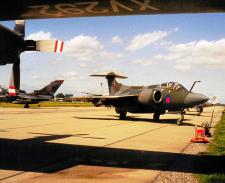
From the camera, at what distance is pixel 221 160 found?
9.52 m

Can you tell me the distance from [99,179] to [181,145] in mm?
6627

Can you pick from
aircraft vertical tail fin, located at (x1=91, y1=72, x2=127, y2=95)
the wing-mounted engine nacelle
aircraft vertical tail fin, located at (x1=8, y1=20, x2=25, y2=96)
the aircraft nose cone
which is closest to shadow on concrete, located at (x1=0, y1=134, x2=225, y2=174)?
aircraft vertical tail fin, located at (x1=8, y1=20, x2=25, y2=96)

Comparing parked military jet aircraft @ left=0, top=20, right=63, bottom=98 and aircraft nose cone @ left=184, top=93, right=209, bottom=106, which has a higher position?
parked military jet aircraft @ left=0, top=20, right=63, bottom=98

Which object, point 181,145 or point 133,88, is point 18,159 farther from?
point 133,88

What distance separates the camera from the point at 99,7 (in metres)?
7.98

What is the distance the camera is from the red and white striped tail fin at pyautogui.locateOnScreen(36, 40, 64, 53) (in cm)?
1003

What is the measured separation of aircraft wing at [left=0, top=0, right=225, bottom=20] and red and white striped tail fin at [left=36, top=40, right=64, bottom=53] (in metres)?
1.43

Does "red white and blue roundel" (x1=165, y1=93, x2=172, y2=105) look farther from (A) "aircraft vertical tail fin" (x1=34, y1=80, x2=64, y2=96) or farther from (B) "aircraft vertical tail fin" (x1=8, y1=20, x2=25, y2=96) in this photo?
(A) "aircraft vertical tail fin" (x1=34, y1=80, x2=64, y2=96)

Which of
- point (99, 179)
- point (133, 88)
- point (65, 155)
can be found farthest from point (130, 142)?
point (133, 88)

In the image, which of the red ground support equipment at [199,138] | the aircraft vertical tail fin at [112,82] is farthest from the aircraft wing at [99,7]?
the aircraft vertical tail fin at [112,82]

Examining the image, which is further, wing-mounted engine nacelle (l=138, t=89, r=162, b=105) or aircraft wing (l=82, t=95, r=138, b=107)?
aircraft wing (l=82, t=95, r=138, b=107)

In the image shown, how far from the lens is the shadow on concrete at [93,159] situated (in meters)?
8.27

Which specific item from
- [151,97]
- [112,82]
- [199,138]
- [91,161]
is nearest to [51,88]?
[112,82]

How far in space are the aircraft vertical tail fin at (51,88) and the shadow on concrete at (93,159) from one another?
162 ft
